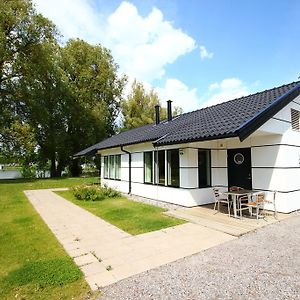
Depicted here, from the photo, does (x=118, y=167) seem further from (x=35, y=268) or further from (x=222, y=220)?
(x=35, y=268)

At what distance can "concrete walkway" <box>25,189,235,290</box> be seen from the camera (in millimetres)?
4113

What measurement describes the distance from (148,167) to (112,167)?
450cm

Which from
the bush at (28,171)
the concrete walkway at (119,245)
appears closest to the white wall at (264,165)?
the concrete walkway at (119,245)

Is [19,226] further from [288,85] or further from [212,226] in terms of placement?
[288,85]

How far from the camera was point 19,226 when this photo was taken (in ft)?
22.9

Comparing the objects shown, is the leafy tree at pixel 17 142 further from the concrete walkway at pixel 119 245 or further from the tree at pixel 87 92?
the concrete walkway at pixel 119 245

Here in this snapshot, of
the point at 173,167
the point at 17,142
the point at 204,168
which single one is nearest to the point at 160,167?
the point at 173,167

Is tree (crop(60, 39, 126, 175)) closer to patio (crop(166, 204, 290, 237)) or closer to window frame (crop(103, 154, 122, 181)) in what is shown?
window frame (crop(103, 154, 122, 181))

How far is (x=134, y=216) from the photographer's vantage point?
7828 mm

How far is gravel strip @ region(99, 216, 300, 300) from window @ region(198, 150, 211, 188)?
426cm

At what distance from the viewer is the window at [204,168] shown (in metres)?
9.35

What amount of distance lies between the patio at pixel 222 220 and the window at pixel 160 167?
192 centimetres

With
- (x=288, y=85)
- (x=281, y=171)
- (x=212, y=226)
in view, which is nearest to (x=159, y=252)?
(x=212, y=226)

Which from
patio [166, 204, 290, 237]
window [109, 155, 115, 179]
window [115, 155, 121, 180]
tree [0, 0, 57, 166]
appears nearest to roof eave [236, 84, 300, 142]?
patio [166, 204, 290, 237]
